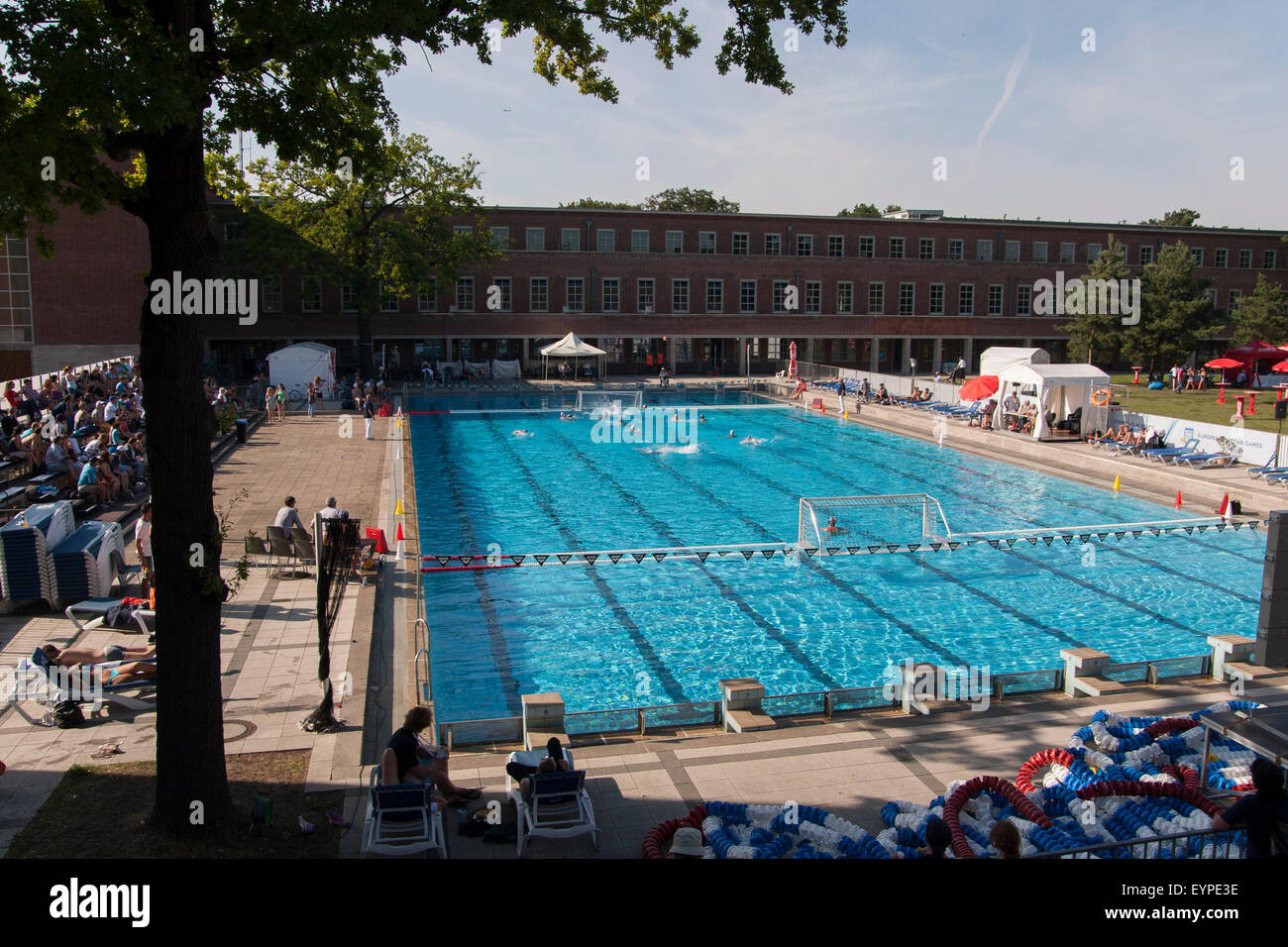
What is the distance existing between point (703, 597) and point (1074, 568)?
6870mm

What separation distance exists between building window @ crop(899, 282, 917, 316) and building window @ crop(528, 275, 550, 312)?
2010cm

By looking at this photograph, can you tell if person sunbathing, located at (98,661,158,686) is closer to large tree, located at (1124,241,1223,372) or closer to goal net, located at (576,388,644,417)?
goal net, located at (576,388,644,417)

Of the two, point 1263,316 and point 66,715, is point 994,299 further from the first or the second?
point 66,715

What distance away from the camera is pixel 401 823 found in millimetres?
6562

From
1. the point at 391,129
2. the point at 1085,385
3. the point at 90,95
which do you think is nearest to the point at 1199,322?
the point at 1085,385

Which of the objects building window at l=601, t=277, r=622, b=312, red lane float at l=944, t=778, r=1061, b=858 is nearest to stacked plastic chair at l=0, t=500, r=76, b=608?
red lane float at l=944, t=778, r=1061, b=858

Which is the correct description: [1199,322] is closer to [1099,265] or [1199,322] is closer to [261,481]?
[1099,265]

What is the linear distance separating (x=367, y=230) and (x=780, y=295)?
22.5 m

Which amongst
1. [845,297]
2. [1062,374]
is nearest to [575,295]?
[845,297]

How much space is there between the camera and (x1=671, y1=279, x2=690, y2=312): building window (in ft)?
169

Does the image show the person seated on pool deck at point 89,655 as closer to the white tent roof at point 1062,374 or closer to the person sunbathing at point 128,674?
the person sunbathing at point 128,674

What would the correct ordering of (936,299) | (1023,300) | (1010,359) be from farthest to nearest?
(1023,300) → (936,299) → (1010,359)

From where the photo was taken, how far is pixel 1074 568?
17.0m

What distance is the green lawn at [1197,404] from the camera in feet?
104
